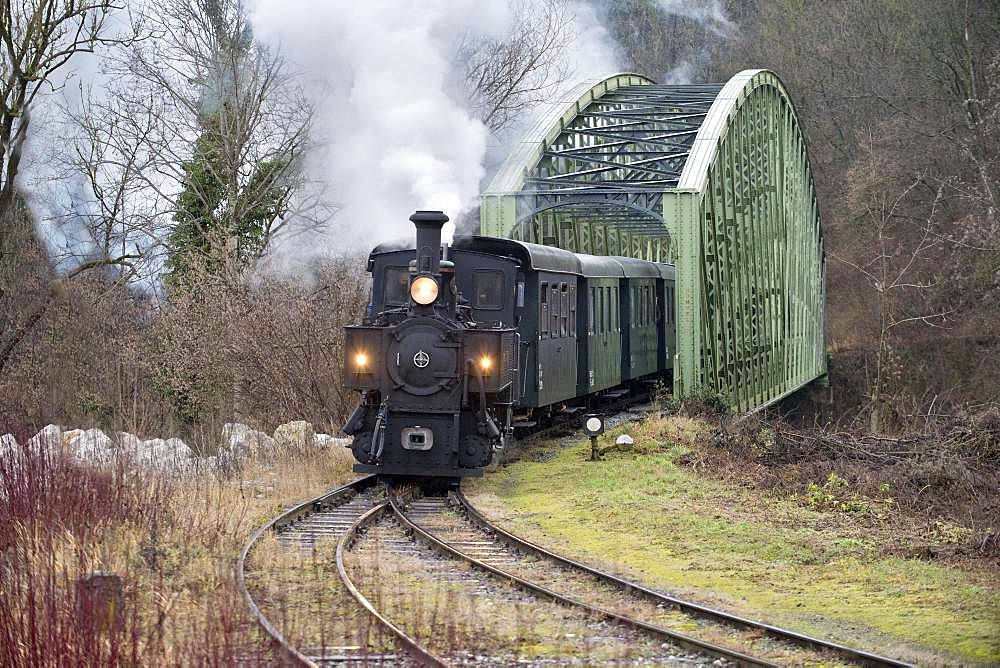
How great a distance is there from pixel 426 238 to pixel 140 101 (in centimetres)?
1756

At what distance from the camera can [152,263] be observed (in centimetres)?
2653

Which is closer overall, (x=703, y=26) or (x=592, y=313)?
(x=592, y=313)

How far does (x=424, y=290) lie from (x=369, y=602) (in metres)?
4.96

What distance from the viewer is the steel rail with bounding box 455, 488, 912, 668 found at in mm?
6566

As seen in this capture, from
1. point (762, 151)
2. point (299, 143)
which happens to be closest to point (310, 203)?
point (299, 143)

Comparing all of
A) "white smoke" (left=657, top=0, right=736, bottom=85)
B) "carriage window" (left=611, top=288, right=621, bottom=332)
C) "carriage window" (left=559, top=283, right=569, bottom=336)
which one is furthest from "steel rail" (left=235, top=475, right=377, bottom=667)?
"white smoke" (left=657, top=0, right=736, bottom=85)

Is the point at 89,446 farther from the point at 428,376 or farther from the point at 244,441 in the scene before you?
the point at 428,376

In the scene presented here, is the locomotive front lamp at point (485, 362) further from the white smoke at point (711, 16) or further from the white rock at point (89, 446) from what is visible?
the white smoke at point (711, 16)

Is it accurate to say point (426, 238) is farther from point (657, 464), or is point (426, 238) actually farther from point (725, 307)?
point (725, 307)

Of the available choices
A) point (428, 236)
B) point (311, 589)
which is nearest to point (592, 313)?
point (428, 236)

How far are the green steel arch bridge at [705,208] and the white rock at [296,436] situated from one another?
20.9 ft

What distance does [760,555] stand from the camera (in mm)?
9914

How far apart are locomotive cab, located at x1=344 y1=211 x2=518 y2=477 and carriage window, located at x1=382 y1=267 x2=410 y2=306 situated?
0.75m

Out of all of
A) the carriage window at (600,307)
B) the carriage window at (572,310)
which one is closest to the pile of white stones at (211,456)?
Answer: the carriage window at (572,310)
